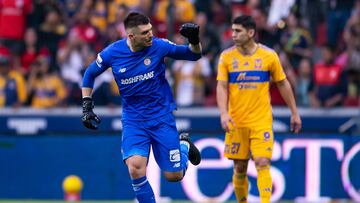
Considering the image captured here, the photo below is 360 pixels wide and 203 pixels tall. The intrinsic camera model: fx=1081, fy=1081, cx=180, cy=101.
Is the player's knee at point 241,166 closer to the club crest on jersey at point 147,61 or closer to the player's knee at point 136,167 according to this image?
the player's knee at point 136,167

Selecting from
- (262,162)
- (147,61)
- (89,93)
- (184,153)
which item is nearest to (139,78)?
(147,61)

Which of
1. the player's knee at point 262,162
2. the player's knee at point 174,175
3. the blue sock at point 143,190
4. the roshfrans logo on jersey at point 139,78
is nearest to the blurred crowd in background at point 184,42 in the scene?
the player's knee at point 262,162

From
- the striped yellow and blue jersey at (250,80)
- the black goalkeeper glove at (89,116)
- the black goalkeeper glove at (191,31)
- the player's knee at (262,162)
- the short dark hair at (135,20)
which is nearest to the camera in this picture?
the black goalkeeper glove at (191,31)

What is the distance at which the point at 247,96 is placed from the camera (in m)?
13.6

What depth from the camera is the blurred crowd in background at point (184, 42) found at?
60.7ft

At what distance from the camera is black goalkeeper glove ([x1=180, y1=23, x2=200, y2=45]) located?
1170 cm

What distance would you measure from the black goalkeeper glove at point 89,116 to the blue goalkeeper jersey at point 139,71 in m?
0.21

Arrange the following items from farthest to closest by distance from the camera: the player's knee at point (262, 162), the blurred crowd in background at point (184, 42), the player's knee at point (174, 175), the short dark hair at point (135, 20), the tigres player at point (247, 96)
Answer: the blurred crowd in background at point (184, 42) → the tigres player at point (247, 96) → the player's knee at point (262, 162) → the player's knee at point (174, 175) → the short dark hair at point (135, 20)

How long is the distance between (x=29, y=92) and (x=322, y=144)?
553cm

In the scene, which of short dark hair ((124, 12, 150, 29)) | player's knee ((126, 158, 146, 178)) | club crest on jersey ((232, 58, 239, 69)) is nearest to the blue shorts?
player's knee ((126, 158, 146, 178))

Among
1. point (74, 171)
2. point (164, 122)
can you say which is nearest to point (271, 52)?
point (164, 122)

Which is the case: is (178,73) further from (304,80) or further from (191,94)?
(304,80)

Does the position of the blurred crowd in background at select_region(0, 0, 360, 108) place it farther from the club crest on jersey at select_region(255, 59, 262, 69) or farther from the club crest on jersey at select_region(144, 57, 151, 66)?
the club crest on jersey at select_region(144, 57, 151, 66)

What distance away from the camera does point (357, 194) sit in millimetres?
16938
